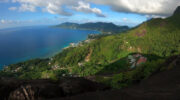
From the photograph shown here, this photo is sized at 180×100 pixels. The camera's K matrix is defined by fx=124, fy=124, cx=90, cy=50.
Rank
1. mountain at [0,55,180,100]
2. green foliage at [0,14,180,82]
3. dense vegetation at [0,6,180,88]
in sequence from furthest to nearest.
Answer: green foliage at [0,14,180,82] → dense vegetation at [0,6,180,88] → mountain at [0,55,180,100]

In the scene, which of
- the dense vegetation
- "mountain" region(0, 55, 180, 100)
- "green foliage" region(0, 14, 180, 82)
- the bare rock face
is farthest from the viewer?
"green foliage" region(0, 14, 180, 82)

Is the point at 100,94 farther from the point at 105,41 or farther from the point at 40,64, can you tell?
the point at 105,41

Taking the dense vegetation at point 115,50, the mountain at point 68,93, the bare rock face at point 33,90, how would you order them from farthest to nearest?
the dense vegetation at point 115,50 < the bare rock face at point 33,90 < the mountain at point 68,93

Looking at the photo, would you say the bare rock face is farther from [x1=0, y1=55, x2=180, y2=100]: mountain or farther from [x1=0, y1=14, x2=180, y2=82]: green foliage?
[x1=0, y1=14, x2=180, y2=82]: green foliage

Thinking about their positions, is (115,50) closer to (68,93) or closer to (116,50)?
(116,50)

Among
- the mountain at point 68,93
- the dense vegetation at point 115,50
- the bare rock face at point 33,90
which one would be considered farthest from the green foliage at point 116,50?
the mountain at point 68,93

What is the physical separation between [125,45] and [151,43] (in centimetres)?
2626

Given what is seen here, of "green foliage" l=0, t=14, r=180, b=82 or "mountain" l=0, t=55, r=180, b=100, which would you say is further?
"green foliage" l=0, t=14, r=180, b=82

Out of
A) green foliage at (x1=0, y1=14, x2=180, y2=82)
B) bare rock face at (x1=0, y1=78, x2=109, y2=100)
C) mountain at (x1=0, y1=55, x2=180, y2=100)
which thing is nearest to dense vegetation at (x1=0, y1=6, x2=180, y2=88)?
green foliage at (x1=0, y1=14, x2=180, y2=82)

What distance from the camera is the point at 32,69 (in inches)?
4584

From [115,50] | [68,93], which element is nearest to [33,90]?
[68,93]

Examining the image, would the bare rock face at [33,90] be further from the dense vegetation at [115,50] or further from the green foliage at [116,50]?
the green foliage at [116,50]

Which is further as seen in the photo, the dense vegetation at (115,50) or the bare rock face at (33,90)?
the dense vegetation at (115,50)

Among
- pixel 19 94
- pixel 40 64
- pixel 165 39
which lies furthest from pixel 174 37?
pixel 19 94
